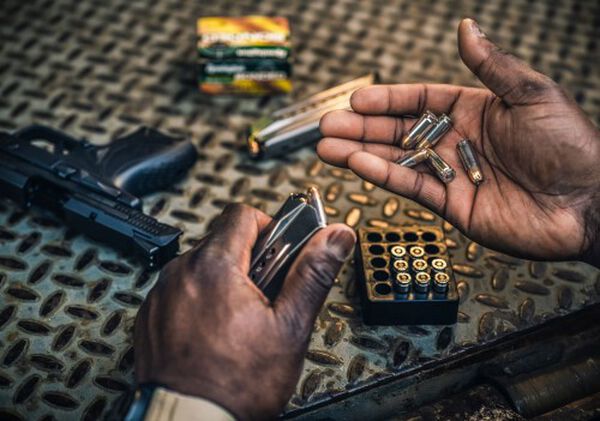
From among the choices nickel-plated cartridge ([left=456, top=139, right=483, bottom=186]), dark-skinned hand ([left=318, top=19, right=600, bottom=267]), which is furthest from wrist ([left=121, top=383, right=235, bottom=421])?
nickel-plated cartridge ([left=456, top=139, right=483, bottom=186])

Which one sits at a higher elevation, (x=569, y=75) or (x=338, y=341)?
(x=569, y=75)

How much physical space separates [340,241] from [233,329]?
0.73ft

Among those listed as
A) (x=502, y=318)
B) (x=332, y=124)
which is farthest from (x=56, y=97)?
(x=502, y=318)

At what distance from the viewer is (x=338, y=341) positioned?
135cm

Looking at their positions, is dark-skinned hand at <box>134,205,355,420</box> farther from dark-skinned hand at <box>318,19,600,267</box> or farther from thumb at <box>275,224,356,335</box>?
dark-skinned hand at <box>318,19,600,267</box>

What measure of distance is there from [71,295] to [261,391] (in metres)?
0.56

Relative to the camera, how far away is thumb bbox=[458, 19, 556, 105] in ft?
4.52

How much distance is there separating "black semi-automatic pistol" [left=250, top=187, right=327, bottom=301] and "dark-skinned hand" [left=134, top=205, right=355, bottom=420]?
0.18 ft

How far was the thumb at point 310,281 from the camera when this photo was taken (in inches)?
43.4

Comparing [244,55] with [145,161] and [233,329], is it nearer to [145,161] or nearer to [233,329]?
[145,161]

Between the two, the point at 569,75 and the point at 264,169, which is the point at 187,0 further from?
the point at 569,75

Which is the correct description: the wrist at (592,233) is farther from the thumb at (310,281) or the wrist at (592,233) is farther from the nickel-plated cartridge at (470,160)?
the thumb at (310,281)

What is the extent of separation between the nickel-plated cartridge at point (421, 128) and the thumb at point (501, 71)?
0.52 feet

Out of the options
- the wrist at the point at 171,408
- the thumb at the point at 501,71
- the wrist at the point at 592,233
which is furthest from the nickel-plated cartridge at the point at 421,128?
the wrist at the point at 171,408
